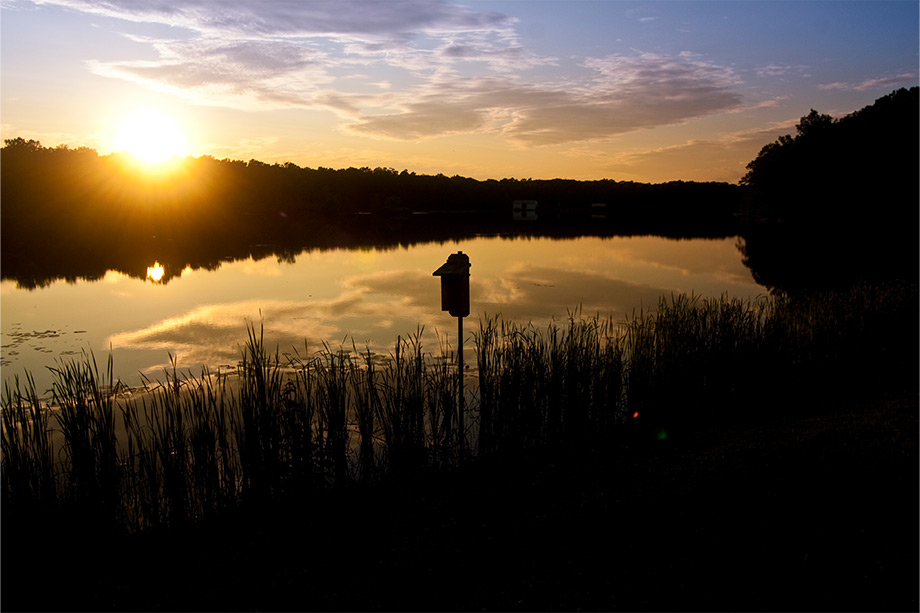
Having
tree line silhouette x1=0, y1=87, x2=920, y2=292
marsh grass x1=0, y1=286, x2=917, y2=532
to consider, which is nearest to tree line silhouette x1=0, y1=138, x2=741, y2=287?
tree line silhouette x1=0, y1=87, x2=920, y2=292

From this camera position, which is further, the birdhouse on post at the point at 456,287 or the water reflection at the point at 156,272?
the water reflection at the point at 156,272

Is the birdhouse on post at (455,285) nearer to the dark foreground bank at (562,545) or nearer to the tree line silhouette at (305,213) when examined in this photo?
the dark foreground bank at (562,545)

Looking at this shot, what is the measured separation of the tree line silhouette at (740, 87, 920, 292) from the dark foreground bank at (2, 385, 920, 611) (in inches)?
1218

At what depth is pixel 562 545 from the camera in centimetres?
Result: 442

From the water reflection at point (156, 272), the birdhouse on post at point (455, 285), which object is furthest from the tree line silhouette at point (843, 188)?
the birdhouse on post at point (455, 285)

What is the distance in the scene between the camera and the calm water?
41.6ft

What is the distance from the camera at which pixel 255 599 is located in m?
4.03

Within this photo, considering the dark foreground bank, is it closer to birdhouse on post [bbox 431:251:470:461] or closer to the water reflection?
birdhouse on post [bbox 431:251:470:461]

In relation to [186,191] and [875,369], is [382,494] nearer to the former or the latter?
[875,369]

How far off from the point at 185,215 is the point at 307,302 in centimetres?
4271

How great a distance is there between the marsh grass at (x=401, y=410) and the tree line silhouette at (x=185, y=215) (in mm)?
18796

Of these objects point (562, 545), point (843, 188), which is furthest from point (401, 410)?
point (843, 188)

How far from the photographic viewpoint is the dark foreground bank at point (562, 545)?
12.5 feet

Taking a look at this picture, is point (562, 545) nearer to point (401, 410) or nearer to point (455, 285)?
point (401, 410)
